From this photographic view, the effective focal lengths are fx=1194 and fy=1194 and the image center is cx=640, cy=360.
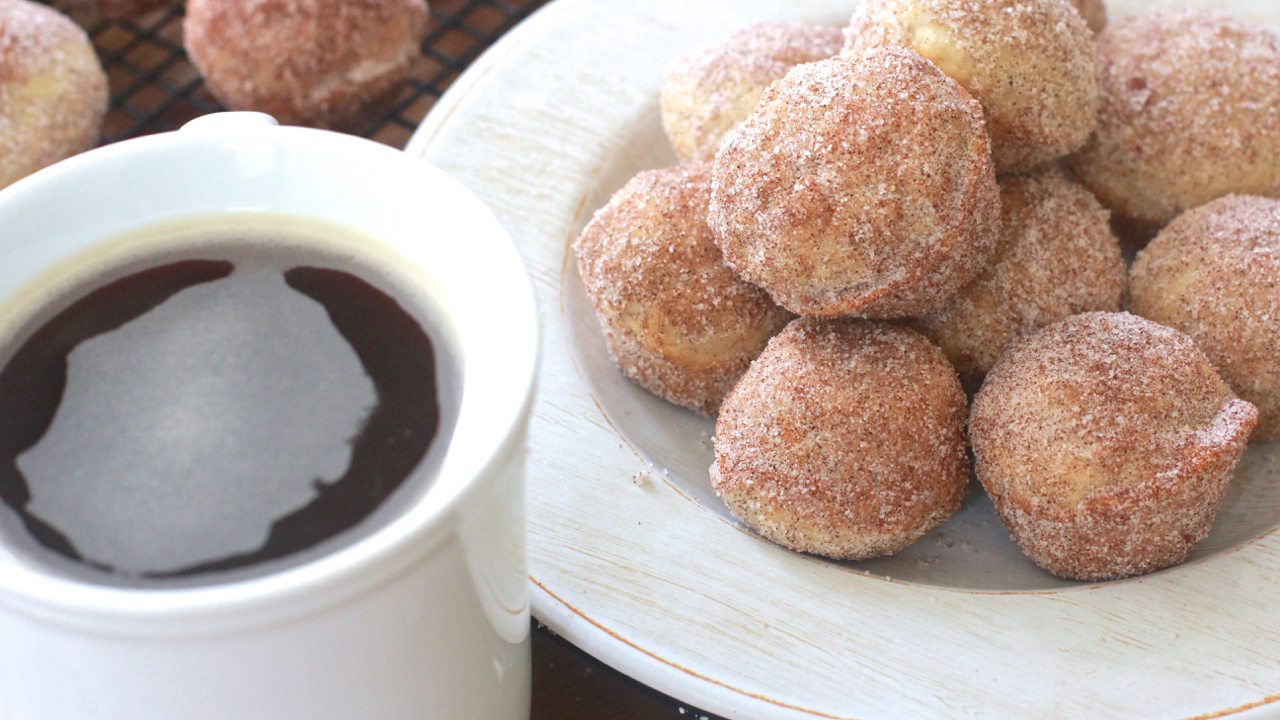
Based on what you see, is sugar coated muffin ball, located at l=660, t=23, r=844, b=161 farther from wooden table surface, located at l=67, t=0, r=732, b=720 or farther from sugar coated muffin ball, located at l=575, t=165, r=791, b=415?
wooden table surface, located at l=67, t=0, r=732, b=720

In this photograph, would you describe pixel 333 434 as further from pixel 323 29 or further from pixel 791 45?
pixel 323 29

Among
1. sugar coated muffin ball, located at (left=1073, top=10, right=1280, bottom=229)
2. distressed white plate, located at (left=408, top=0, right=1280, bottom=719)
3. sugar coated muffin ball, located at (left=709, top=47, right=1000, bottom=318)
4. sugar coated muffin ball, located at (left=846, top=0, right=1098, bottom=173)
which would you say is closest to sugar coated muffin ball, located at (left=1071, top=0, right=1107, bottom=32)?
sugar coated muffin ball, located at (left=1073, top=10, right=1280, bottom=229)

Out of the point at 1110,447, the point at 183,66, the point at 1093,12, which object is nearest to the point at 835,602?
the point at 1110,447

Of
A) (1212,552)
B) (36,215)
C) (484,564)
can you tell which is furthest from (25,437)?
(1212,552)

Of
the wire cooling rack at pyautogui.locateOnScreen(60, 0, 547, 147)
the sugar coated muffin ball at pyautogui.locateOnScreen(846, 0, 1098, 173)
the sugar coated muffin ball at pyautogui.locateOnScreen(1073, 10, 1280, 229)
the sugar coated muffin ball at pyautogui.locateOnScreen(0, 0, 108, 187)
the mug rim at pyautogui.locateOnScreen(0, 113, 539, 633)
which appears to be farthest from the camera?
the wire cooling rack at pyautogui.locateOnScreen(60, 0, 547, 147)

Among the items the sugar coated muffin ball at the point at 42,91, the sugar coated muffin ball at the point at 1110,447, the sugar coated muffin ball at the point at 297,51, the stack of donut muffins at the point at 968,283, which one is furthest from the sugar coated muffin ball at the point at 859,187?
the sugar coated muffin ball at the point at 42,91

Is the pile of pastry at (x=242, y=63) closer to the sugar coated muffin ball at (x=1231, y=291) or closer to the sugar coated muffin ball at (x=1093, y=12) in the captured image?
the sugar coated muffin ball at (x=1093, y=12)

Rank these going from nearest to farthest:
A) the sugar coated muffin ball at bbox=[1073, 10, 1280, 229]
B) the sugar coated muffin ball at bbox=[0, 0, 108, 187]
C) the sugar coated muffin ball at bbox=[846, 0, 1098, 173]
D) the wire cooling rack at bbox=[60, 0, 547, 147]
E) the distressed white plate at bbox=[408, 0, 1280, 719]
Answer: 1. the distressed white plate at bbox=[408, 0, 1280, 719]
2. the sugar coated muffin ball at bbox=[846, 0, 1098, 173]
3. the sugar coated muffin ball at bbox=[1073, 10, 1280, 229]
4. the sugar coated muffin ball at bbox=[0, 0, 108, 187]
5. the wire cooling rack at bbox=[60, 0, 547, 147]

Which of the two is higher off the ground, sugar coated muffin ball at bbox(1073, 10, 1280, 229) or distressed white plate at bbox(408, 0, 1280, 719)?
sugar coated muffin ball at bbox(1073, 10, 1280, 229)
